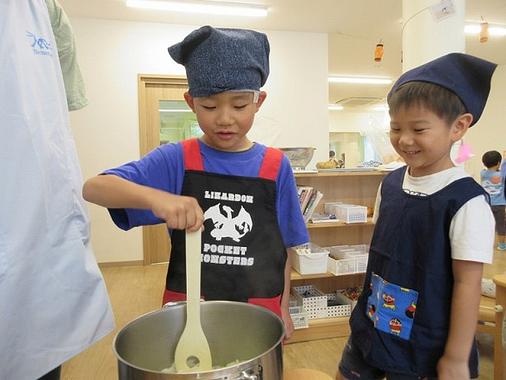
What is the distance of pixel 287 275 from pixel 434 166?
0.44 metres

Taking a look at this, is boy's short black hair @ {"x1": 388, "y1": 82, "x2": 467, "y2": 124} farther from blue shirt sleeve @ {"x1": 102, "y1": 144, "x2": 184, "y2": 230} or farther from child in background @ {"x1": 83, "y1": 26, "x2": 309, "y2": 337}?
blue shirt sleeve @ {"x1": 102, "y1": 144, "x2": 184, "y2": 230}

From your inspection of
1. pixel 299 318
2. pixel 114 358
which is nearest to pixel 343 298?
pixel 299 318

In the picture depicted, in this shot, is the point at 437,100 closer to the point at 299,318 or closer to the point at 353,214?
the point at 353,214

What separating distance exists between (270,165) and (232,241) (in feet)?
0.64

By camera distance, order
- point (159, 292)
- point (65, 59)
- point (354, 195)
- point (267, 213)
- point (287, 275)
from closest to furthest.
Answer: point (267, 213), point (287, 275), point (65, 59), point (354, 195), point (159, 292)

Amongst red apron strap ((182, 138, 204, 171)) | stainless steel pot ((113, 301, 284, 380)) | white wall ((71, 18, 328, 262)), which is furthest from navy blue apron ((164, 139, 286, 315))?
white wall ((71, 18, 328, 262))

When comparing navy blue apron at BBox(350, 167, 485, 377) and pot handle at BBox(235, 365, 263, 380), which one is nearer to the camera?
pot handle at BBox(235, 365, 263, 380)

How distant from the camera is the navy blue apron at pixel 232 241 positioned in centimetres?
77

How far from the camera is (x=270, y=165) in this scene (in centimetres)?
84

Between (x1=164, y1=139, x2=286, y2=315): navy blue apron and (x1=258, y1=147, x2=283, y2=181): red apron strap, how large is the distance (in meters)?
0.02

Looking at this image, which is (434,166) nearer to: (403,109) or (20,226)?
(403,109)

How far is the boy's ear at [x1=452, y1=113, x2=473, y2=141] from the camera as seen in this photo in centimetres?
81

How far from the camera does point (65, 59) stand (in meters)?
1.07

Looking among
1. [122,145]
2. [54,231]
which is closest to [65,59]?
[54,231]
